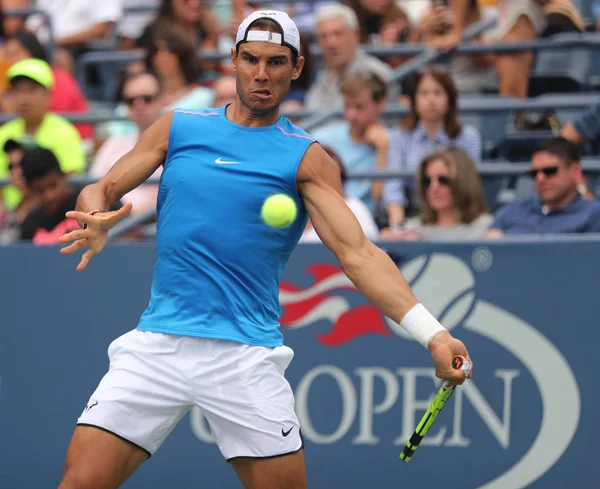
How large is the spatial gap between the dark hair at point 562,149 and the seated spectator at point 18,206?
317 cm

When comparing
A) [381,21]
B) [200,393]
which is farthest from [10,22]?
[200,393]

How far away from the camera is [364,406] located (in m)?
6.13

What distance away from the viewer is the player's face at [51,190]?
7184mm

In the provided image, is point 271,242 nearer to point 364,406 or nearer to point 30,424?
point 364,406

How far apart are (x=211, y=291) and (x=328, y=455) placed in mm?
2257

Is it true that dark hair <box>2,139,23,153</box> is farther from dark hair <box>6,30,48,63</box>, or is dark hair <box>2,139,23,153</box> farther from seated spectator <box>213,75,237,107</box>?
Result: dark hair <box>6,30,48,63</box>

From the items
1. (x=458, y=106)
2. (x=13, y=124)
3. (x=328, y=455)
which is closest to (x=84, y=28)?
(x=13, y=124)

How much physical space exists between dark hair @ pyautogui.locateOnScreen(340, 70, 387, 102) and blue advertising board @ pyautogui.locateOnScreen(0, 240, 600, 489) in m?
1.82

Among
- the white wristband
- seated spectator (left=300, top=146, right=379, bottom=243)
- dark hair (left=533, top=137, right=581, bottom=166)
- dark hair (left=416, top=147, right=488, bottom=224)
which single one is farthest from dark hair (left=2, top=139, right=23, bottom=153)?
the white wristband

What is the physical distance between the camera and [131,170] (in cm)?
423

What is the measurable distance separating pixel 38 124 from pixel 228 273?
15.3 feet

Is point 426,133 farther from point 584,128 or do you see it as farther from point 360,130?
point 584,128

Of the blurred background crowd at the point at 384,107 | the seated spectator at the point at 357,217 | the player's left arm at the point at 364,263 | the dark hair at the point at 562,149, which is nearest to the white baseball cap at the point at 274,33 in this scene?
the player's left arm at the point at 364,263

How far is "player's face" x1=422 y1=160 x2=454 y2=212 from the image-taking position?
662cm
